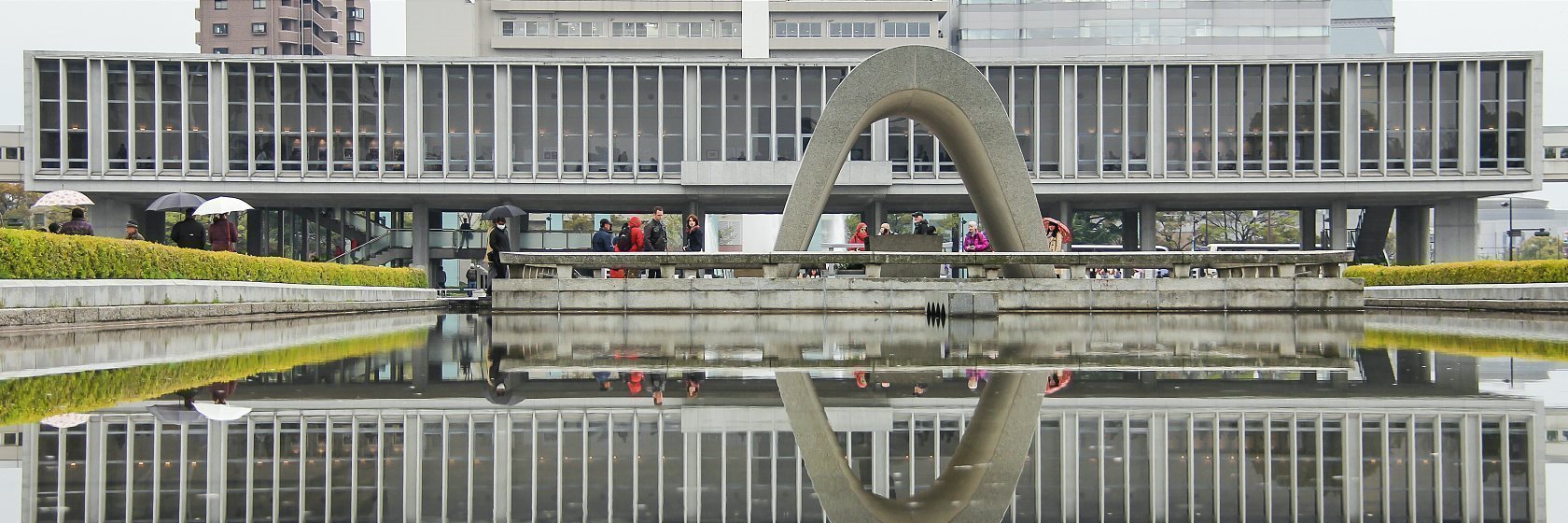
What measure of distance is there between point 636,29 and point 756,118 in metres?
34.7

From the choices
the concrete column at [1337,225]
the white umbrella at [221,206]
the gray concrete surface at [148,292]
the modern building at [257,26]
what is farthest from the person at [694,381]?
the modern building at [257,26]

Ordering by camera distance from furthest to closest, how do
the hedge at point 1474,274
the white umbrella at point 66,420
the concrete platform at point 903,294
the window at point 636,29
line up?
the window at point 636,29 < the hedge at point 1474,274 < the concrete platform at point 903,294 < the white umbrella at point 66,420

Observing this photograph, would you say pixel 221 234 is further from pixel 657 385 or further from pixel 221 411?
pixel 221 411

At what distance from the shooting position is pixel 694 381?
8609mm

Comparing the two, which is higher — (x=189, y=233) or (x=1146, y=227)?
(x=1146, y=227)

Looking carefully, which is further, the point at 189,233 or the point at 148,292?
the point at 189,233

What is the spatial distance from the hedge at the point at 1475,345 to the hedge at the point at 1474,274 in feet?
39.9

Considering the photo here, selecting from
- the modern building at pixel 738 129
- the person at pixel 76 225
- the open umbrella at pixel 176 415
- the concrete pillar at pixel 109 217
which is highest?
the modern building at pixel 738 129

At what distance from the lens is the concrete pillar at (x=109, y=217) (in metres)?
50.9

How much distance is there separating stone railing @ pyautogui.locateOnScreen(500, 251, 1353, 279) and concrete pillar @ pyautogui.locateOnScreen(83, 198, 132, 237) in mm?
36284

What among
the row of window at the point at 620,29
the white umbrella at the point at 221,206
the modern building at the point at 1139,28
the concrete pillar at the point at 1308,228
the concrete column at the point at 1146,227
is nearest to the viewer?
the white umbrella at the point at 221,206

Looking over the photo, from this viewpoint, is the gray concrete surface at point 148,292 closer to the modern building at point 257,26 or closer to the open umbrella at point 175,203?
the open umbrella at point 175,203

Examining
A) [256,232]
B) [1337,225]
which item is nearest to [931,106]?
[1337,225]

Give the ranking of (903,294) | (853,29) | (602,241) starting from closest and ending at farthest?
1. (903,294)
2. (602,241)
3. (853,29)
